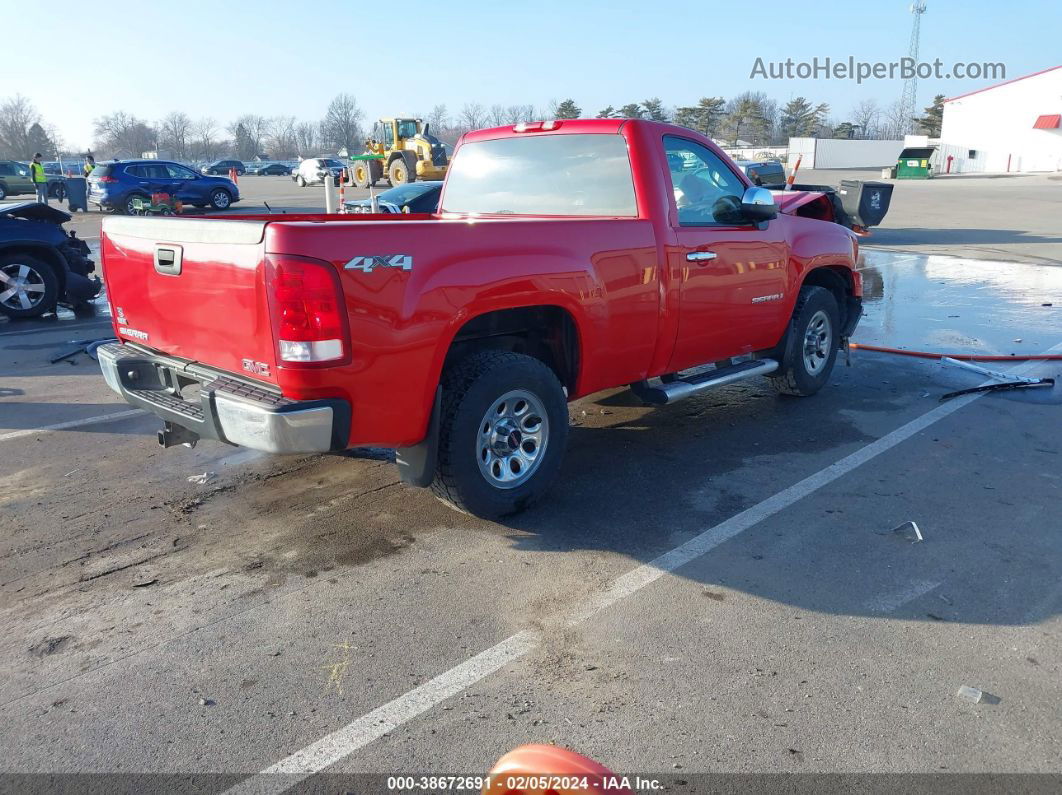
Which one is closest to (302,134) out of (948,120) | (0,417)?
(948,120)

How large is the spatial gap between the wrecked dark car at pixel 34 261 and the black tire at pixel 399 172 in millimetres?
26699

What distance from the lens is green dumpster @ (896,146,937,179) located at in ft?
176

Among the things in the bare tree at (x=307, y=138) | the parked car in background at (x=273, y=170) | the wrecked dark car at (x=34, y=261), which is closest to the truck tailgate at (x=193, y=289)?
the wrecked dark car at (x=34, y=261)

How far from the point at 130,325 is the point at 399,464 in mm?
1721

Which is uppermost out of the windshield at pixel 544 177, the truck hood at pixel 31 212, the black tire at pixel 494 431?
the windshield at pixel 544 177

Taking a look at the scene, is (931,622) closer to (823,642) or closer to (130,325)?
(823,642)

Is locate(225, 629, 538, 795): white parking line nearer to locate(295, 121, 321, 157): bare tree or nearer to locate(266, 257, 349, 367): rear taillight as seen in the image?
locate(266, 257, 349, 367): rear taillight

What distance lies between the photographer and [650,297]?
4.81 meters

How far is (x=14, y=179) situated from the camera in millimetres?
36875

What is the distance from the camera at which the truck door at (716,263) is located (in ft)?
16.7

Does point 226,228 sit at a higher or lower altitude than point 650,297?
higher

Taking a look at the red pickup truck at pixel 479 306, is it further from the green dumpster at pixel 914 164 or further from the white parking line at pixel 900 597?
the green dumpster at pixel 914 164

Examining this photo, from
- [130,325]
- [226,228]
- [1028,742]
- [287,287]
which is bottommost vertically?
[1028,742]

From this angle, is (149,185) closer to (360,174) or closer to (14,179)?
(360,174)
